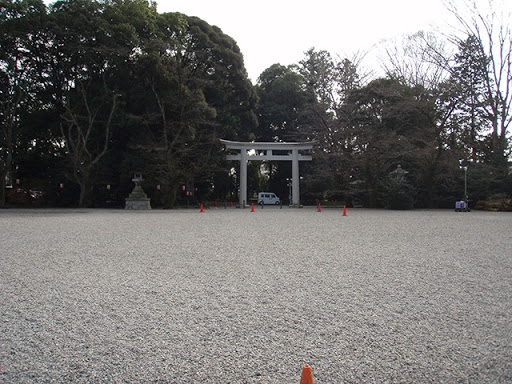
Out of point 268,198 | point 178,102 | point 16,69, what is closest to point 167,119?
point 178,102

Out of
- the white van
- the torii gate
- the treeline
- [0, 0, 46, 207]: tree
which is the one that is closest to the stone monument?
the treeline

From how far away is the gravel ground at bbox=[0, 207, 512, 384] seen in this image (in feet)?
8.41

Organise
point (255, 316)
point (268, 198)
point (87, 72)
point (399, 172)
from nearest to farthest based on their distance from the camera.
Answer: point (255, 316) → point (399, 172) → point (87, 72) → point (268, 198)

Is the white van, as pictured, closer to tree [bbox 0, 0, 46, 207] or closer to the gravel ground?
tree [bbox 0, 0, 46, 207]

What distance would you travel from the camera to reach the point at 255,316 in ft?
11.6

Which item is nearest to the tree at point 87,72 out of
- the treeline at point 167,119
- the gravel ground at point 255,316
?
the treeline at point 167,119

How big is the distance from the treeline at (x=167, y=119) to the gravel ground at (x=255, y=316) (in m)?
17.4

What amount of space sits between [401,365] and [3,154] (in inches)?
1095

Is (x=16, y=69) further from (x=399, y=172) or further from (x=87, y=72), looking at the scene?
(x=399, y=172)

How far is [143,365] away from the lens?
2602mm

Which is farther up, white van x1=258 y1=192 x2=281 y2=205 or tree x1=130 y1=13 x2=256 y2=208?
tree x1=130 y1=13 x2=256 y2=208

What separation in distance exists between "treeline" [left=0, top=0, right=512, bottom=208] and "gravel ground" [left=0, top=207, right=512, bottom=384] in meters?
17.4

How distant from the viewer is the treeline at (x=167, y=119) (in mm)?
22531

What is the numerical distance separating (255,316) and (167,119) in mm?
22560
